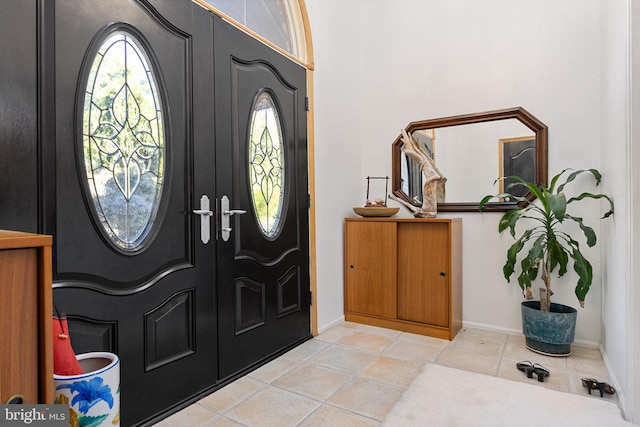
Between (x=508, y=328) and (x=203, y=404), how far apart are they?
7.67ft

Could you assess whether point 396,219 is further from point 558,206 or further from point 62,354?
point 62,354

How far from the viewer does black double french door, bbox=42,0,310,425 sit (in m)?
1.46

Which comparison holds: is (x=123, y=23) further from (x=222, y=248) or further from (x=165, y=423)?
(x=165, y=423)

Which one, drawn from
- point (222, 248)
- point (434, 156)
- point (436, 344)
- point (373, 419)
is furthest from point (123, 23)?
point (436, 344)

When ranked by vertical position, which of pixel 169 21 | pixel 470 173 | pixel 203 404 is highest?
pixel 169 21

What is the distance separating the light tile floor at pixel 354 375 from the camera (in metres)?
1.77

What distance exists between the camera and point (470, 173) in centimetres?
303

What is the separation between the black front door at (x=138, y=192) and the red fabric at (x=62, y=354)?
0.19 meters

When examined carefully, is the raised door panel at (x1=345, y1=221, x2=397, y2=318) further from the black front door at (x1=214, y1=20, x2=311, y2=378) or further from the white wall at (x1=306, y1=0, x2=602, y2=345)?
the black front door at (x1=214, y1=20, x2=311, y2=378)

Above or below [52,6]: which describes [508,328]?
below

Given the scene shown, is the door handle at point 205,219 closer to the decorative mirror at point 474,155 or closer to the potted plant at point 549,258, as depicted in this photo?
the decorative mirror at point 474,155

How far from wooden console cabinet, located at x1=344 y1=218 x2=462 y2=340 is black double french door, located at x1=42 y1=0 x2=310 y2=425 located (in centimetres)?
87

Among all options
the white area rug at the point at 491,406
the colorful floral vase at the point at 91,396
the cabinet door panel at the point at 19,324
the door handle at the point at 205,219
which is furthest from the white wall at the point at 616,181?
the cabinet door panel at the point at 19,324

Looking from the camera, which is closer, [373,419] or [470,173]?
[373,419]
